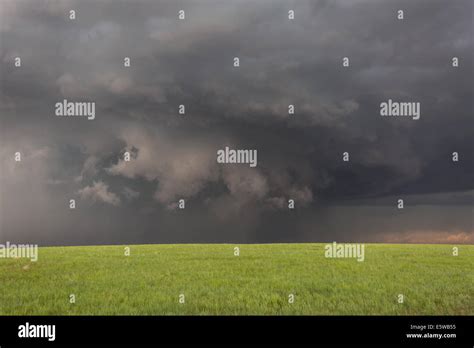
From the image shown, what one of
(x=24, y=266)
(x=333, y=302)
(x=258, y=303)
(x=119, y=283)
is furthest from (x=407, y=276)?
(x=24, y=266)

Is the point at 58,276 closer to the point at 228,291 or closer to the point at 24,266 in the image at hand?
A: the point at 24,266

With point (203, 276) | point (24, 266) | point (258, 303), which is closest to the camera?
point (258, 303)

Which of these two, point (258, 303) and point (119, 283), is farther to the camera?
point (119, 283)

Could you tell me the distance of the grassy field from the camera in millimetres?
15750

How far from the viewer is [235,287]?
18.7 m

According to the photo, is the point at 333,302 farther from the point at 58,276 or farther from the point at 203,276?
the point at 58,276

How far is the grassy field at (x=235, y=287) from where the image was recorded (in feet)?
51.7

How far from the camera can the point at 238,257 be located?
30.3m

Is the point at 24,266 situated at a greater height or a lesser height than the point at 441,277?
greater
